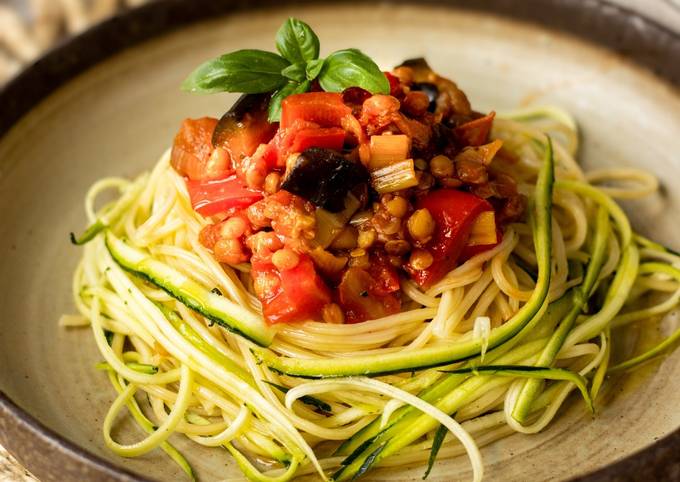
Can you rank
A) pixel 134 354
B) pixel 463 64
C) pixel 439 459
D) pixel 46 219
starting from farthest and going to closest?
pixel 463 64 < pixel 46 219 < pixel 134 354 < pixel 439 459

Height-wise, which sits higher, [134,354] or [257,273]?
[257,273]

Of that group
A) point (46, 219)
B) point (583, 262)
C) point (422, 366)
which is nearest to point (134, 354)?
point (46, 219)

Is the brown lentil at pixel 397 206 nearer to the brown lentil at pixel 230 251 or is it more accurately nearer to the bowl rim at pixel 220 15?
the brown lentil at pixel 230 251

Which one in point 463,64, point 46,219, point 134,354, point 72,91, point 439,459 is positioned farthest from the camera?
point 463,64

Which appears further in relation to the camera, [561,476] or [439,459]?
[439,459]

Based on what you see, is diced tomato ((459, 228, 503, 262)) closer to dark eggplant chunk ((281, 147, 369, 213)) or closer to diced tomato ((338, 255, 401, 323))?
diced tomato ((338, 255, 401, 323))

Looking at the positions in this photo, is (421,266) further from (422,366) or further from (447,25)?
(447,25)
